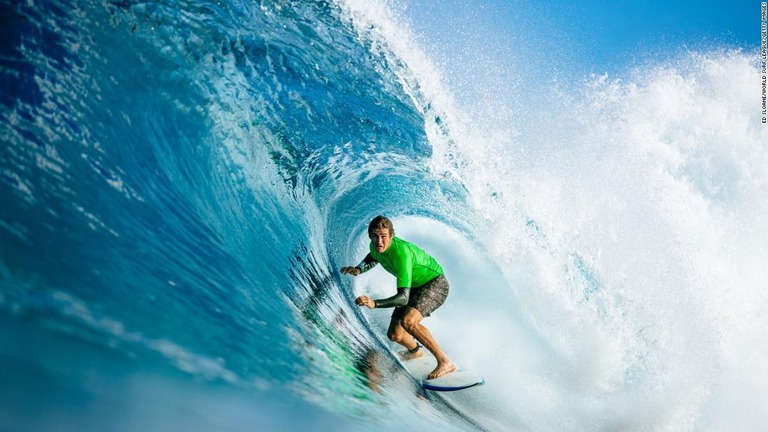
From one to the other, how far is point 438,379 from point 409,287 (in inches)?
41.6

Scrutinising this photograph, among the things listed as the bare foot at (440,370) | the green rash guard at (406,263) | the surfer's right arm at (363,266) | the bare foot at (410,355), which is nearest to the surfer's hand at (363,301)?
the green rash guard at (406,263)

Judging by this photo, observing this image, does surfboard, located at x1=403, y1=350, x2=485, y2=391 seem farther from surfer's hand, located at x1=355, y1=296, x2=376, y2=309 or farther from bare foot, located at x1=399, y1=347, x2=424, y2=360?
surfer's hand, located at x1=355, y1=296, x2=376, y2=309

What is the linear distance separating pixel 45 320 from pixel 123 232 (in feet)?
2.13

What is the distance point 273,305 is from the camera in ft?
12.5

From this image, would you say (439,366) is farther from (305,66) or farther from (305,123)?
(305,66)

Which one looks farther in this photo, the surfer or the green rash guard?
the green rash guard

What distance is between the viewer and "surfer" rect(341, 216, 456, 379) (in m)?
4.16

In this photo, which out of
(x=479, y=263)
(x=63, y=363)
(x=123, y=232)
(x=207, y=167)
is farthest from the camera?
(x=479, y=263)

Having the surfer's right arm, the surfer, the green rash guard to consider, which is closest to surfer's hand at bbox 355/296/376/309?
the surfer

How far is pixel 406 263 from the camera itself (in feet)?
14.1

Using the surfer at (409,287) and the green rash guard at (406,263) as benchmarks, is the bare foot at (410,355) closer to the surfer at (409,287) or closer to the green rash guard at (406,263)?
the surfer at (409,287)

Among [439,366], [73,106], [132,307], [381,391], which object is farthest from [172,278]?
[439,366]

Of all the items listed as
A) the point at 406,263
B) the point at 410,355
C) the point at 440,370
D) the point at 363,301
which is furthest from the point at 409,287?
the point at 410,355

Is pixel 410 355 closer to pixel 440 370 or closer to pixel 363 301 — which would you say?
pixel 440 370
